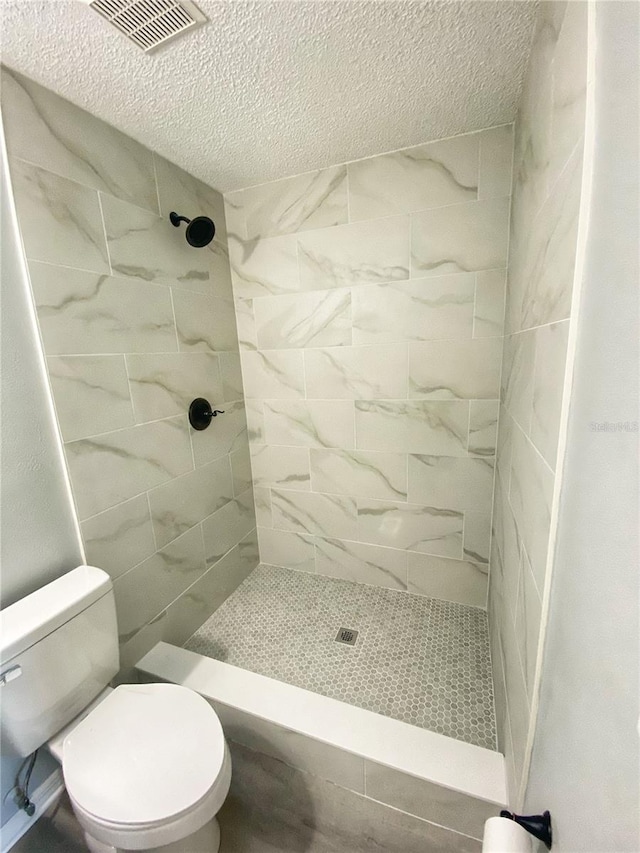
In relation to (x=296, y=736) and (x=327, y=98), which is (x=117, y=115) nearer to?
(x=327, y=98)

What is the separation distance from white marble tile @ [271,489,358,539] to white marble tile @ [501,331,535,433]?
3.16 feet

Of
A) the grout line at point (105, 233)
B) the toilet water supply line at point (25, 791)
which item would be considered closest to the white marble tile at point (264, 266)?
the grout line at point (105, 233)

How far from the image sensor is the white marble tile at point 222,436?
1.63 m

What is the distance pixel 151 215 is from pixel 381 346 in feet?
3.70

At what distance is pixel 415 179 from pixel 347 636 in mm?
2085

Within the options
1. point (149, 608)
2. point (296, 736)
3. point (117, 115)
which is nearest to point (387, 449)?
point (296, 736)

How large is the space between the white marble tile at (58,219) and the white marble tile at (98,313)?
0.04m

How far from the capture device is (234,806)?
1110 millimetres

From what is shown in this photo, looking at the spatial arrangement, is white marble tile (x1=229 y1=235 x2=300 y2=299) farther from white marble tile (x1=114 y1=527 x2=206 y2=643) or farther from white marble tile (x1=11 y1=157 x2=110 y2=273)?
white marble tile (x1=114 y1=527 x2=206 y2=643)

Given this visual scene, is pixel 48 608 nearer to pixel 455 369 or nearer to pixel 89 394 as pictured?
pixel 89 394

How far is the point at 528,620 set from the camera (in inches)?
30.0

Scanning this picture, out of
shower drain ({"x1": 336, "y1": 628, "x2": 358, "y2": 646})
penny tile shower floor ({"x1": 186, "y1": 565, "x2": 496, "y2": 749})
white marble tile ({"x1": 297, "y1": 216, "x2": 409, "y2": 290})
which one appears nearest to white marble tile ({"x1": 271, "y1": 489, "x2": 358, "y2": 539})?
penny tile shower floor ({"x1": 186, "y1": 565, "x2": 496, "y2": 749})

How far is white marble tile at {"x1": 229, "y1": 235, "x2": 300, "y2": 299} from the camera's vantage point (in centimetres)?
167

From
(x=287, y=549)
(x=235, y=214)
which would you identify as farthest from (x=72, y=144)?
(x=287, y=549)
